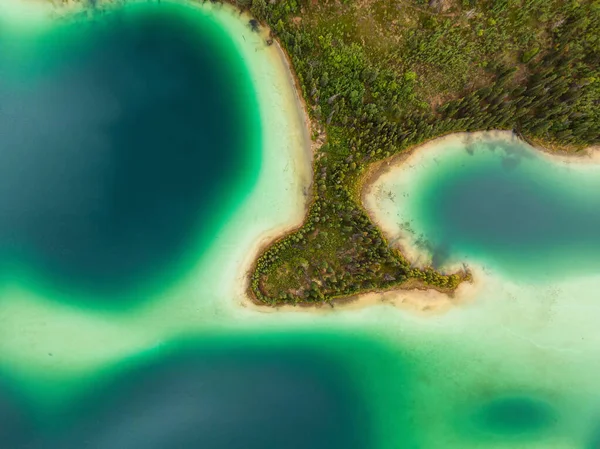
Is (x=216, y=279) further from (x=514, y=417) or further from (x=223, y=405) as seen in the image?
(x=514, y=417)

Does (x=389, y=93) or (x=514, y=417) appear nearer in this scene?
(x=389, y=93)

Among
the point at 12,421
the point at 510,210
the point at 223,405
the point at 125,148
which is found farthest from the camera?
the point at 510,210

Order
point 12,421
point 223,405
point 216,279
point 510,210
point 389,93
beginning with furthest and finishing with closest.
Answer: point 510,210
point 216,279
point 389,93
point 223,405
point 12,421

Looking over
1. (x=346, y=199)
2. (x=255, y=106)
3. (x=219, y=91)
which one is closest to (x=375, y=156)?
(x=346, y=199)

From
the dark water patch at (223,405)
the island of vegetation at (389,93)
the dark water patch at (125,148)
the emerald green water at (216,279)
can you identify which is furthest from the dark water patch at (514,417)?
the dark water patch at (125,148)

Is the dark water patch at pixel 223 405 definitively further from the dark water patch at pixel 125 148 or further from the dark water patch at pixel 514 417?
the dark water patch at pixel 514 417

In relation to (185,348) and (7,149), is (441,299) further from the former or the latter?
(7,149)

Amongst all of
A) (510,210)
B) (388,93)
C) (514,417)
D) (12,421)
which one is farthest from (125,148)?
(514,417)
